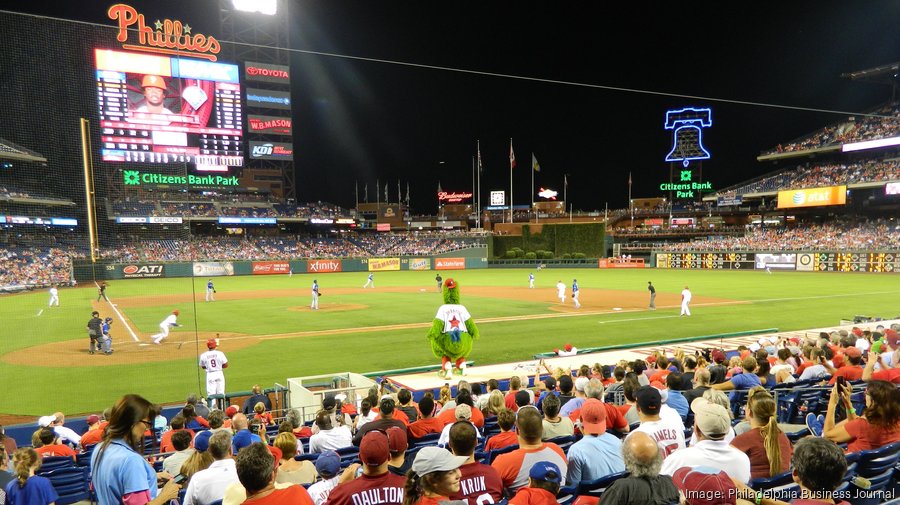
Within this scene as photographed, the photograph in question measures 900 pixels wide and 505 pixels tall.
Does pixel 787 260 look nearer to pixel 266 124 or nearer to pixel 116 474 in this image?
pixel 116 474

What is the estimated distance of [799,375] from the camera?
9.69 m

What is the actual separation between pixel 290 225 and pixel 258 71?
2307 cm

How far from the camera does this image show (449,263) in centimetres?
7025

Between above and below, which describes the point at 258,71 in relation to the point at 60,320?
above

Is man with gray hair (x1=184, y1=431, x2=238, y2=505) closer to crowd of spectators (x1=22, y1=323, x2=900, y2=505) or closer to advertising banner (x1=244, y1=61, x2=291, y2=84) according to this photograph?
crowd of spectators (x1=22, y1=323, x2=900, y2=505)

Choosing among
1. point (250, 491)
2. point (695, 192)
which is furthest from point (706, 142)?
point (250, 491)

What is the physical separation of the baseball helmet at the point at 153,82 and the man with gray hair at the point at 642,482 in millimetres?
29036

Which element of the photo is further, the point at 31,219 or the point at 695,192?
the point at 695,192

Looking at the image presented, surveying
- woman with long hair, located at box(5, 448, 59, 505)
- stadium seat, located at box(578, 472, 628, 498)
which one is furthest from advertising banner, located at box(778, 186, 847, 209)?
woman with long hair, located at box(5, 448, 59, 505)

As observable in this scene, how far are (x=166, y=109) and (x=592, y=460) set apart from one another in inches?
1241

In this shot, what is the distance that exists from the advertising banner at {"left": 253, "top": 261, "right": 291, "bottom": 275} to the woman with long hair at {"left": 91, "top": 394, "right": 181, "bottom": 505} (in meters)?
58.4

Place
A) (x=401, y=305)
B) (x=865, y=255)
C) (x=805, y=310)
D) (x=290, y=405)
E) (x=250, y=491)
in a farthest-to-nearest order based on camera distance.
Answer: (x=865, y=255) → (x=401, y=305) → (x=805, y=310) → (x=290, y=405) → (x=250, y=491)

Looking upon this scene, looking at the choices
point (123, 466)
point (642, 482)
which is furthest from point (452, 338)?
point (642, 482)

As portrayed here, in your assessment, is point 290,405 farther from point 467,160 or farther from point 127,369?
point 467,160
